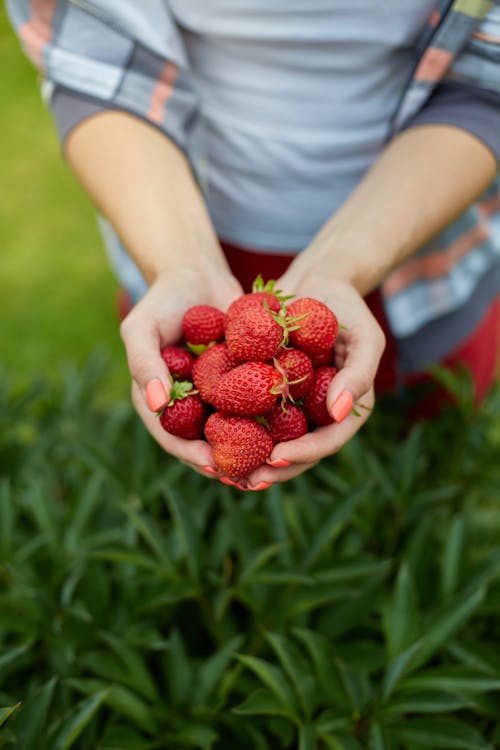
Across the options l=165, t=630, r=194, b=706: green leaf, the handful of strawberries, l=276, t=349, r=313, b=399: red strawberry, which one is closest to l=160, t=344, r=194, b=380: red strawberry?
the handful of strawberries

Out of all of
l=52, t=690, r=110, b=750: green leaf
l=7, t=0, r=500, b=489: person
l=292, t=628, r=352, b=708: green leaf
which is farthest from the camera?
l=7, t=0, r=500, b=489: person

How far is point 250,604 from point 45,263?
7.55 feet

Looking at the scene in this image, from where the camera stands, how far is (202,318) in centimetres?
107

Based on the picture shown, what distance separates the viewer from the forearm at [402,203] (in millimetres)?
1147

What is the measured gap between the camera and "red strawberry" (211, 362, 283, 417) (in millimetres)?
978

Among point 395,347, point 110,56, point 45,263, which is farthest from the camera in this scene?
point 45,263

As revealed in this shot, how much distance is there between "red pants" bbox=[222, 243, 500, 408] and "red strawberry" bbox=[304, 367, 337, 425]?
47 cm

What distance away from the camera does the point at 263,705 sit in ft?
3.11

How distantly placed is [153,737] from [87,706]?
162 mm

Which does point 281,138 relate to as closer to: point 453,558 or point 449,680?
point 453,558

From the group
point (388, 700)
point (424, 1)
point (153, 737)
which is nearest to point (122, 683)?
point (153, 737)

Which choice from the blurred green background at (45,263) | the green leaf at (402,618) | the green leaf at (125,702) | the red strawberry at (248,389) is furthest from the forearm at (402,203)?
the blurred green background at (45,263)

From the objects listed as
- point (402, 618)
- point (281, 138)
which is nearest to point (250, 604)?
point (402, 618)

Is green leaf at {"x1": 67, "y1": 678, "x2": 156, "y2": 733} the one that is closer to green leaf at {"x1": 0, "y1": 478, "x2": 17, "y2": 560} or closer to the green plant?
the green plant
